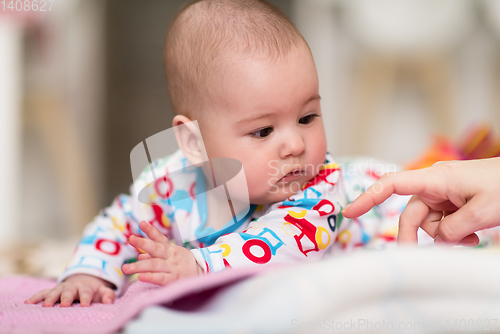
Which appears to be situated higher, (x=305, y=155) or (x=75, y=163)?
(x=305, y=155)

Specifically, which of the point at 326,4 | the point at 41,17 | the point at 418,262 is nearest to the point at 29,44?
the point at 41,17

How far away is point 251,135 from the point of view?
27.4 inches

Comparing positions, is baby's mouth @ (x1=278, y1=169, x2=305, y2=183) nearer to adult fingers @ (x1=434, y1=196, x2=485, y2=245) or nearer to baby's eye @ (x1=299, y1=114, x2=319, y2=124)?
baby's eye @ (x1=299, y1=114, x2=319, y2=124)

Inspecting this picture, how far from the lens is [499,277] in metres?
0.34

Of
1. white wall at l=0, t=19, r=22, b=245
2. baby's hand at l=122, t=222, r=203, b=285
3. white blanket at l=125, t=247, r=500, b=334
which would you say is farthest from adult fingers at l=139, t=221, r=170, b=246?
white wall at l=0, t=19, r=22, b=245

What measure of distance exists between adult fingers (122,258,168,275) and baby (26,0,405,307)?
0.06 metres

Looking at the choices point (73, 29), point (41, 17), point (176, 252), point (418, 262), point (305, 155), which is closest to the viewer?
point (418, 262)

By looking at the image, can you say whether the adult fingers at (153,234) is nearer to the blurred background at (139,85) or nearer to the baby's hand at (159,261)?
the baby's hand at (159,261)

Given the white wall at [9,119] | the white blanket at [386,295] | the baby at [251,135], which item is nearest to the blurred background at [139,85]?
the white wall at [9,119]

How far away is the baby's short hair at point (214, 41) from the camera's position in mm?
688

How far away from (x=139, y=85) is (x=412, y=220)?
1.95m

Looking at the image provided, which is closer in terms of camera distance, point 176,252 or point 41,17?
point 176,252

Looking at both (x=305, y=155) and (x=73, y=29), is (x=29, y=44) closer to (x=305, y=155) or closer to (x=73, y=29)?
(x=73, y=29)

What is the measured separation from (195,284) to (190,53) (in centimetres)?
45
